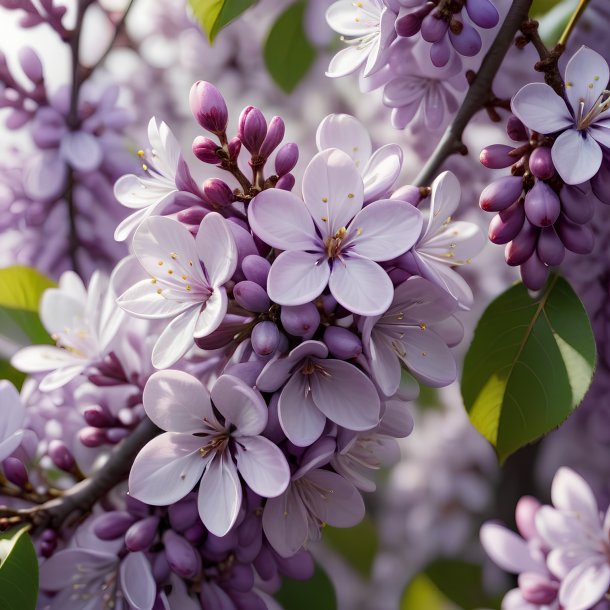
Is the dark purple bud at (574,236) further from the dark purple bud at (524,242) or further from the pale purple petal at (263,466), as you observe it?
the pale purple petal at (263,466)

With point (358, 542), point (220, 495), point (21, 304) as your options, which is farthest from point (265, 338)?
point (358, 542)

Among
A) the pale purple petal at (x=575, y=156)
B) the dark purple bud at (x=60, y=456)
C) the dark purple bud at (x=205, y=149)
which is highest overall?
the pale purple petal at (x=575, y=156)

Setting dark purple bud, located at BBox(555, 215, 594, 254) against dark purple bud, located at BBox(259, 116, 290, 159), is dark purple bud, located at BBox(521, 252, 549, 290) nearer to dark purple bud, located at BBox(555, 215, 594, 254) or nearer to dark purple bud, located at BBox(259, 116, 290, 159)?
dark purple bud, located at BBox(555, 215, 594, 254)

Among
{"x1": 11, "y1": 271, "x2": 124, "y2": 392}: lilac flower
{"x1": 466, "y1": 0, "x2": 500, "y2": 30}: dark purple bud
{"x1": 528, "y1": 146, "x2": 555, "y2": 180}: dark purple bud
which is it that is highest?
{"x1": 466, "y1": 0, "x2": 500, "y2": 30}: dark purple bud

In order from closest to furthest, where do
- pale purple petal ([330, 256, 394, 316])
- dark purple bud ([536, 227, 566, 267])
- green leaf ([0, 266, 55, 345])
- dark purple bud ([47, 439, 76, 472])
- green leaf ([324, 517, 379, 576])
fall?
pale purple petal ([330, 256, 394, 316]) < dark purple bud ([536, 227, 566, 267]) < dark purple bud ([47, 439, 76, 472]) < green leaf ([0, 266, 55, 345]) < green leaf ([324, 517, 379, 576])

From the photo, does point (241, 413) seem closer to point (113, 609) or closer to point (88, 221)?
point (113, 609)

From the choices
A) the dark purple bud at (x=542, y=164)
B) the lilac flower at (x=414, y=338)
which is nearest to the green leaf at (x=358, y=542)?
the lilac flower at (x=414, y=338)

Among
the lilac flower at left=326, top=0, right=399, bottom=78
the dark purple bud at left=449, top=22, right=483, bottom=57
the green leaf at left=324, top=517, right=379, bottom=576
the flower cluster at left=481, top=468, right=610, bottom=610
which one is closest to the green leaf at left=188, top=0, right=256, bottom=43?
the lilac flower at left=326, top=0, right=399, bottom=78
